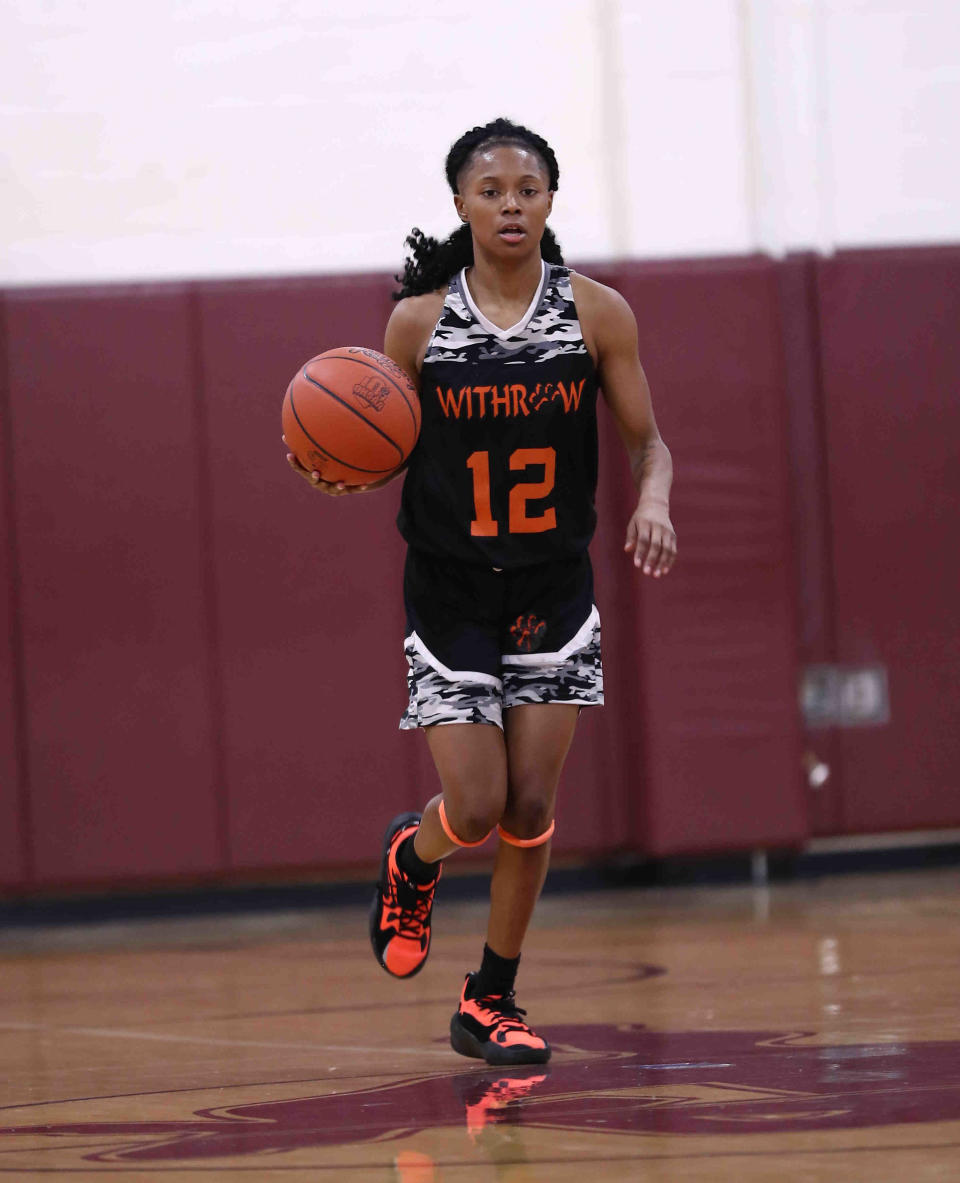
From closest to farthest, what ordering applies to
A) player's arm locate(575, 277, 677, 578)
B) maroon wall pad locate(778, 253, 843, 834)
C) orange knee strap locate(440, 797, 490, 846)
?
orange knee strap locate(440, 797, 490, 846), player's arm locate(575, 277, 677, 578), maroon wall pad locate(778, 253, 843, 834)

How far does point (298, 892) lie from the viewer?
6250 mm

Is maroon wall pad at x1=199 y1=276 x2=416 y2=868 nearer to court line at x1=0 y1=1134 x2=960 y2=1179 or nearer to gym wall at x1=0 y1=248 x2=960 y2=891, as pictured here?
gym wall at x1=0 y1=248 x2=960 y2=891

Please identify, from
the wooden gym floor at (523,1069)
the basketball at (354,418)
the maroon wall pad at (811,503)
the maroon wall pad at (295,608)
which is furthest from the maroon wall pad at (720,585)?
the basketball at (354,418)

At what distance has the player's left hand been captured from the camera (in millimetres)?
2896

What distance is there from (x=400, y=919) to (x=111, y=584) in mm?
3029

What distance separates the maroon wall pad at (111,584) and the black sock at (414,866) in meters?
2.86

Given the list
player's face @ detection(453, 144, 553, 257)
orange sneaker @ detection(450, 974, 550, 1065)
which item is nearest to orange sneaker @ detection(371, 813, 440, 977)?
orange sneaker @ detection(450, 974, 550, 1065)

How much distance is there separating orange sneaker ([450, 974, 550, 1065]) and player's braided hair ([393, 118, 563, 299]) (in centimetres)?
131

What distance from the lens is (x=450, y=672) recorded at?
9.91 feet

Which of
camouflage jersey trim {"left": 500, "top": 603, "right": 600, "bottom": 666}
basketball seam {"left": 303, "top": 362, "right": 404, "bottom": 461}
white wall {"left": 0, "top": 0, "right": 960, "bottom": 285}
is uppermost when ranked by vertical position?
white wall {"left": 0, "top": 0, "right": 960, "bottom": 285}

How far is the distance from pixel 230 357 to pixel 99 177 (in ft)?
2.62

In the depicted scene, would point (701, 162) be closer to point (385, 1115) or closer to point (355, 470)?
point (355, 470)

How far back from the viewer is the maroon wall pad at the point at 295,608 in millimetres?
5988

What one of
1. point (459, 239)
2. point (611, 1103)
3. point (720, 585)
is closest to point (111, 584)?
point (720, 585)
